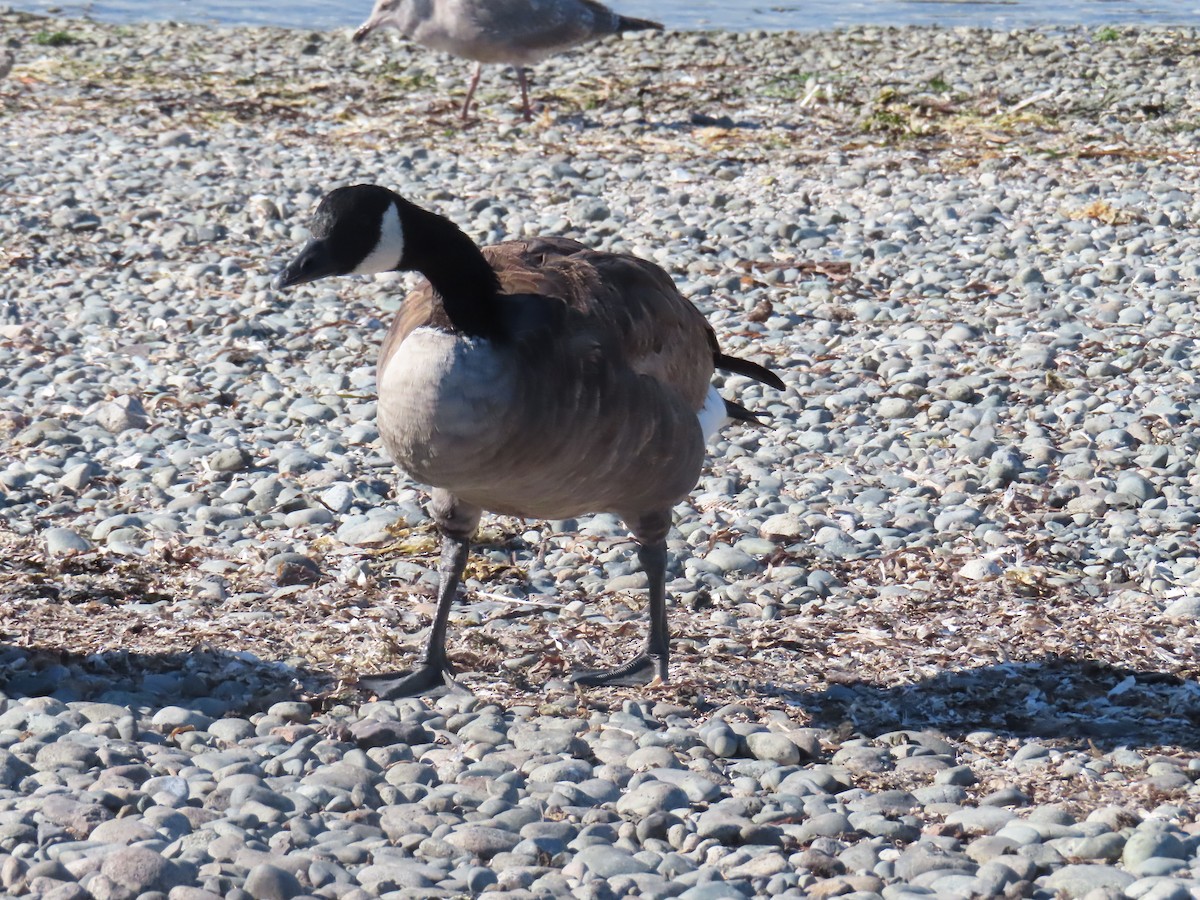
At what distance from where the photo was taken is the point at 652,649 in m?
5.01

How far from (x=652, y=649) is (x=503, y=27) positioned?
1103cm

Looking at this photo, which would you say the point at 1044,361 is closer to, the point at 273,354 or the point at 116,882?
the point at 273,354

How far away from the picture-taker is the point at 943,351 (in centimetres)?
832

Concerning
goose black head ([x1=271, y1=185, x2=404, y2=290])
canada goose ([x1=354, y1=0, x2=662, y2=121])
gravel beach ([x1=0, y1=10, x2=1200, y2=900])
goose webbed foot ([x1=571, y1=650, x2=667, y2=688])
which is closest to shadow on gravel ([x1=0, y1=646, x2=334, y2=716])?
gravel beach ([x1=0, y1=10, x2=1200, y2=900])

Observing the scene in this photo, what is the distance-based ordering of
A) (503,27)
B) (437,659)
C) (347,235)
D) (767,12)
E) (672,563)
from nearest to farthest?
(347,235)
(437,659)
(672,563)
(503,27)
(767,12)

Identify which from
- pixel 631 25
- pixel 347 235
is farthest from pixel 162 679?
pixel 631 25

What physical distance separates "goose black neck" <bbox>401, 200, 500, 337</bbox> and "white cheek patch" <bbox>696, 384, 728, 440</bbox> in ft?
3.73

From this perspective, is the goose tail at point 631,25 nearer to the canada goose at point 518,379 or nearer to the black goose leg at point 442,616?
the canada goose at point 518,379

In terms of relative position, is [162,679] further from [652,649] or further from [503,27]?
[503,27]

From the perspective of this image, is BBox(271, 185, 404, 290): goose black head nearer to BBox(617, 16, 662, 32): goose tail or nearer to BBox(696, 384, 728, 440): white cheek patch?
BBox(696, 384, 728, 440): white cheek patch

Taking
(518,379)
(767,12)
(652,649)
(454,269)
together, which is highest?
(767,12)

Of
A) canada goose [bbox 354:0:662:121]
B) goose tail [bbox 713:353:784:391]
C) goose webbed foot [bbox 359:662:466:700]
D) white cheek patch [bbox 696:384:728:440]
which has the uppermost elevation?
canada goose [bbox 354:0:662:121]

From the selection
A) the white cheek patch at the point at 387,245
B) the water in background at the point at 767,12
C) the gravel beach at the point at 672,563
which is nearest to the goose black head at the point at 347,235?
the white cheek patch at the point at 387,245

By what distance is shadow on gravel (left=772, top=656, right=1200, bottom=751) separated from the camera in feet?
15.0
